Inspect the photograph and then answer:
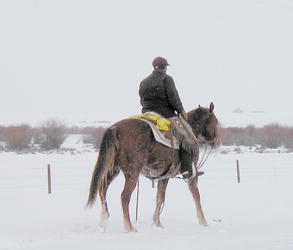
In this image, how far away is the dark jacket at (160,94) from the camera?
8602 millimetres

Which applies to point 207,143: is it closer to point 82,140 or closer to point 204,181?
point 204,181

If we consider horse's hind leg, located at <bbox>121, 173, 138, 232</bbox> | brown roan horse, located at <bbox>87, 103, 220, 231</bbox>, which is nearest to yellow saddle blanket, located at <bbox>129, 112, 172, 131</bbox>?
brown roan horse, located at <bbox>87, 103, 220, 231</bbox>

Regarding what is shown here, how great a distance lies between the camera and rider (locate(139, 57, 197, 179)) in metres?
8.61

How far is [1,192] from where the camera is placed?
13875 mm

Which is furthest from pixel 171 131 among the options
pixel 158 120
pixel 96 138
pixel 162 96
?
pixel 96 138

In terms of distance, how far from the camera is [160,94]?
8.62 meters

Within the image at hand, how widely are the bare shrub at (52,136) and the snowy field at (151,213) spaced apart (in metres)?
19.3

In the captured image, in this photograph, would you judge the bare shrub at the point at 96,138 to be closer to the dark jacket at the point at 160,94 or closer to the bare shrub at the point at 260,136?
the bare shrub at the point at 260,136

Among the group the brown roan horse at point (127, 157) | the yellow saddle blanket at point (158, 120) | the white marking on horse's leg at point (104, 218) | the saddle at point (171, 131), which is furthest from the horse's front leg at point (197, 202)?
the white marking on horse's leg at point (104, 218)

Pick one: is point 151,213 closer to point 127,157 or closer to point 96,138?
point 127,157

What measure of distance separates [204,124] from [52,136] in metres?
30.5

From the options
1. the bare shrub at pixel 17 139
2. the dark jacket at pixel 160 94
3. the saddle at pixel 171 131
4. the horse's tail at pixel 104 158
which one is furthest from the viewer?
the bare shrub at pixel 17 139

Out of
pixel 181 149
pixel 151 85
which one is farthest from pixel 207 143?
pixel 151 85

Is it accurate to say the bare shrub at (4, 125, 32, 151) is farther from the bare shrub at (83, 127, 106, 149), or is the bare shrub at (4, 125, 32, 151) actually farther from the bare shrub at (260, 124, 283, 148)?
the bare shrub at (260, 124, 283, 148)
